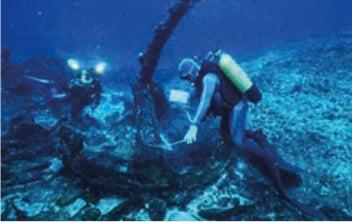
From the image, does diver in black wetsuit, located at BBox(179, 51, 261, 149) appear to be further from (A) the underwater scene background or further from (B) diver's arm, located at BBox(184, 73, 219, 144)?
(A) the underwater scene background

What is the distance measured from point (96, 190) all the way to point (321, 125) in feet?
24.0

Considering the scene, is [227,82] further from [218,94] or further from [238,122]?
[238,122]

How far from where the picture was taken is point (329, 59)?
16.1 meters

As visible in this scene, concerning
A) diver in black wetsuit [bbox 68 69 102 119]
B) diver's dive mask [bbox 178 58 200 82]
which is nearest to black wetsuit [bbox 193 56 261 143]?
diver's dive mask [bbox 178 58 200 82]

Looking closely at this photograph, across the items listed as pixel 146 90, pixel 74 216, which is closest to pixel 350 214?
pixel 74 216

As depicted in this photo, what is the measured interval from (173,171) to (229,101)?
72.3 inches

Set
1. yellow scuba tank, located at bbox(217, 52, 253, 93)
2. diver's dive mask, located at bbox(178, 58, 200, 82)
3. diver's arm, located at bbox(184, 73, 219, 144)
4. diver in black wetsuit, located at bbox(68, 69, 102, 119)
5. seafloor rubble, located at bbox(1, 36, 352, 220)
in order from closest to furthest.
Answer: seafloor rubble, located at bbox(1, 36, 352, 220), diver's arm, located at bbox(184, 73, 219, 144), yellow scuba tank, located at bbox(217, 52, 253, 93), diver's dive mask, located at bbox(178, 58, 200, 82), diver in black wetsuit, located at bbox(68, 69, 102, 119)

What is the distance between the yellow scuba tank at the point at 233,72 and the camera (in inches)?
276

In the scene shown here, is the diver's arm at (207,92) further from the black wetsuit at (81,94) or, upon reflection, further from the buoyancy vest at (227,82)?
the black wetsuit at (81,94)

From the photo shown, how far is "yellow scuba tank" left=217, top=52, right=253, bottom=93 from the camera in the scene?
23.0 feet

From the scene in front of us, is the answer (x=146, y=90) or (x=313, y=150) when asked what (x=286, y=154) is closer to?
(x=313, y=150)

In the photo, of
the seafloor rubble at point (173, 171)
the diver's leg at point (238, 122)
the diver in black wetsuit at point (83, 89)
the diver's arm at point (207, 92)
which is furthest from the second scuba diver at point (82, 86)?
the diver's leg at point (238, 122)

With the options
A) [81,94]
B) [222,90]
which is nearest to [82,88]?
[81,94]

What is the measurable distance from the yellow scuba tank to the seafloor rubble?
1616mm
